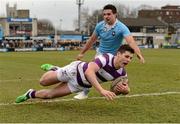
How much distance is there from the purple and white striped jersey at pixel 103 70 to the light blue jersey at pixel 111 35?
4.95 ft

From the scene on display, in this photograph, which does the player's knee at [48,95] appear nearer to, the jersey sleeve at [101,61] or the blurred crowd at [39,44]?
the jersey sleeve at [101,61]

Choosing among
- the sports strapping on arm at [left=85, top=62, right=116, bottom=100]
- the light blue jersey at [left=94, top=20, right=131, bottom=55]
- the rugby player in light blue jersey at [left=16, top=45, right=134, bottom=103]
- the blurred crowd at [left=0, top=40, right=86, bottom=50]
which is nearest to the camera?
the sports strapping on arm at [left=85, top=62, right=116, bottom=100]

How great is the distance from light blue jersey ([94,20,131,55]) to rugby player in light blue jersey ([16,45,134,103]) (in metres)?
1.48

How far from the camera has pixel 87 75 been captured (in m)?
8.80

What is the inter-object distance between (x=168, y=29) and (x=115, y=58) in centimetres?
14138

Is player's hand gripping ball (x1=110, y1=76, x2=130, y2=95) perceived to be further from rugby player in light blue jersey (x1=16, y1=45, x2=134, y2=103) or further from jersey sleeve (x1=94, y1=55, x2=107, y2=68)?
jersey sleeve (x1=94, y1=55, x2=107, y2=68)

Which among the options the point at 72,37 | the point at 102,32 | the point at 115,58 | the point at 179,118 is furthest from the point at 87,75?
the point at 72,37

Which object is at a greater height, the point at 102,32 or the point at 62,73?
the point at 102,32

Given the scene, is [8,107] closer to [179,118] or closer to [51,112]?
[51,112]

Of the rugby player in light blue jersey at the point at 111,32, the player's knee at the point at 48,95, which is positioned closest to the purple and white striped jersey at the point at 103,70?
Result: the player's knee at the point at 48,95

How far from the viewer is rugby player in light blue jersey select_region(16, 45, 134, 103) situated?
8.89 meters

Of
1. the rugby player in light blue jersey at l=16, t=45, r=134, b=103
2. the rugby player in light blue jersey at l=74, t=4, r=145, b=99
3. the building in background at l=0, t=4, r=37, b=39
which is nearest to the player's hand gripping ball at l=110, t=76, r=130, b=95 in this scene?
the rugby player in light blue jersey at l=16, t=45, r=134, b=103

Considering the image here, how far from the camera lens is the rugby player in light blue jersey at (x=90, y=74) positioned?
29.2 ft

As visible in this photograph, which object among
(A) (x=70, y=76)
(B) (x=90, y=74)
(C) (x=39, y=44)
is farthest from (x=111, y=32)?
(C) (x=39, y=44)
